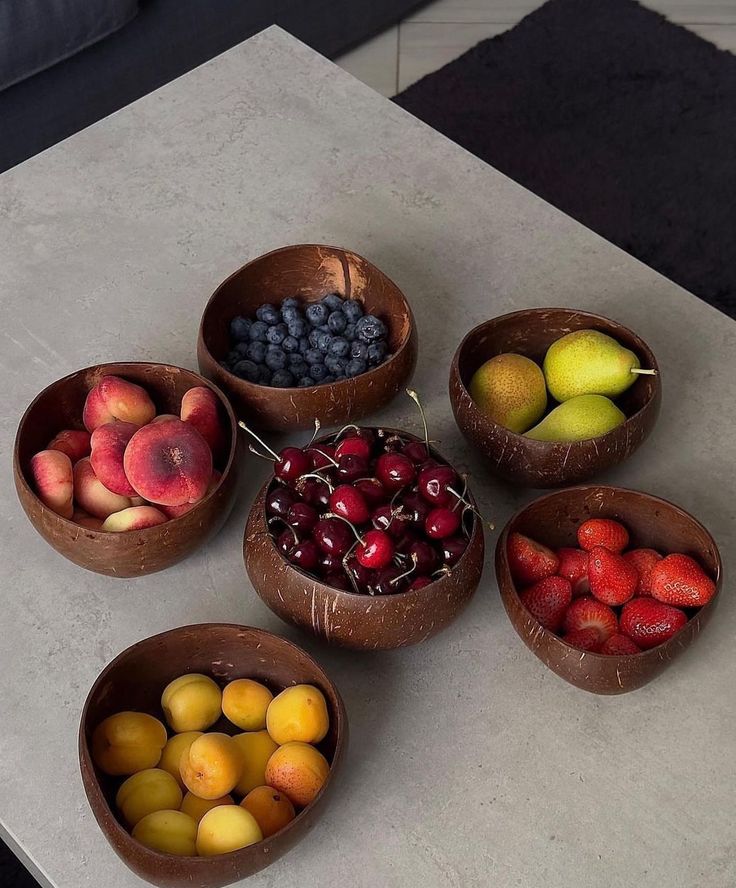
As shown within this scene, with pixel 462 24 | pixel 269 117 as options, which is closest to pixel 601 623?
pixel 269 117

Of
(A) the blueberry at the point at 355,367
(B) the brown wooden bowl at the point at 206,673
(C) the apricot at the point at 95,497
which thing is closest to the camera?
(B) the brown wooden bowl at the point at 206,673

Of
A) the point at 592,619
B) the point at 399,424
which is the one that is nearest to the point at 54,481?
the point at 399,424

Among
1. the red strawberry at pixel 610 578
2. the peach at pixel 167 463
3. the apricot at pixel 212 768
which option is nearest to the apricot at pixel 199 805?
the apricot at pixel 212 768

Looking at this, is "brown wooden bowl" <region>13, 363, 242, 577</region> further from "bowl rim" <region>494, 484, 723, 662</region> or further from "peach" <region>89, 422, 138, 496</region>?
"bowl rim" <region>494, 484, 723, 662</region>

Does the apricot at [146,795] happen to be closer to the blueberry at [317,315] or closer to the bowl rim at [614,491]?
the bowl rim at [614,491]

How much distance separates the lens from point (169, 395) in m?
1.10

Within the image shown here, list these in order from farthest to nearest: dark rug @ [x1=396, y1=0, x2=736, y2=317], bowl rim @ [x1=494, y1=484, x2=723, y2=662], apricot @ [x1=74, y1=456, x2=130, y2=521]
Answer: dark rug @ [x1=396, y1=0, x2=736, y2=317] < apricot @ [x1=74, y1=456, x2=130, y2=521] < bowl rim @ [x1=494, y1=484, x2=723, y2=662]

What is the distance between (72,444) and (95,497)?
67 mm

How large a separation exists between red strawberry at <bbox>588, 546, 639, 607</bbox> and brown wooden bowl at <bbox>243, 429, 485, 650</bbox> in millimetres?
110

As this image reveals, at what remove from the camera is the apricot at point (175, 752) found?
90 centimetres

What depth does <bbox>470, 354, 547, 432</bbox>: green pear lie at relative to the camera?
1092mm

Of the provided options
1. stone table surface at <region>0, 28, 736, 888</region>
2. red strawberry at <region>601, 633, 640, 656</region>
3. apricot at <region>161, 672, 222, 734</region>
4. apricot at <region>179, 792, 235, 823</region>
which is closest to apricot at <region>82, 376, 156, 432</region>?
stone table surface at <region>0, 28, 736, 888</region>

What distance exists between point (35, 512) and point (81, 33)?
134 cm

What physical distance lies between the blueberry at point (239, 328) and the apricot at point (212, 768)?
46cm
